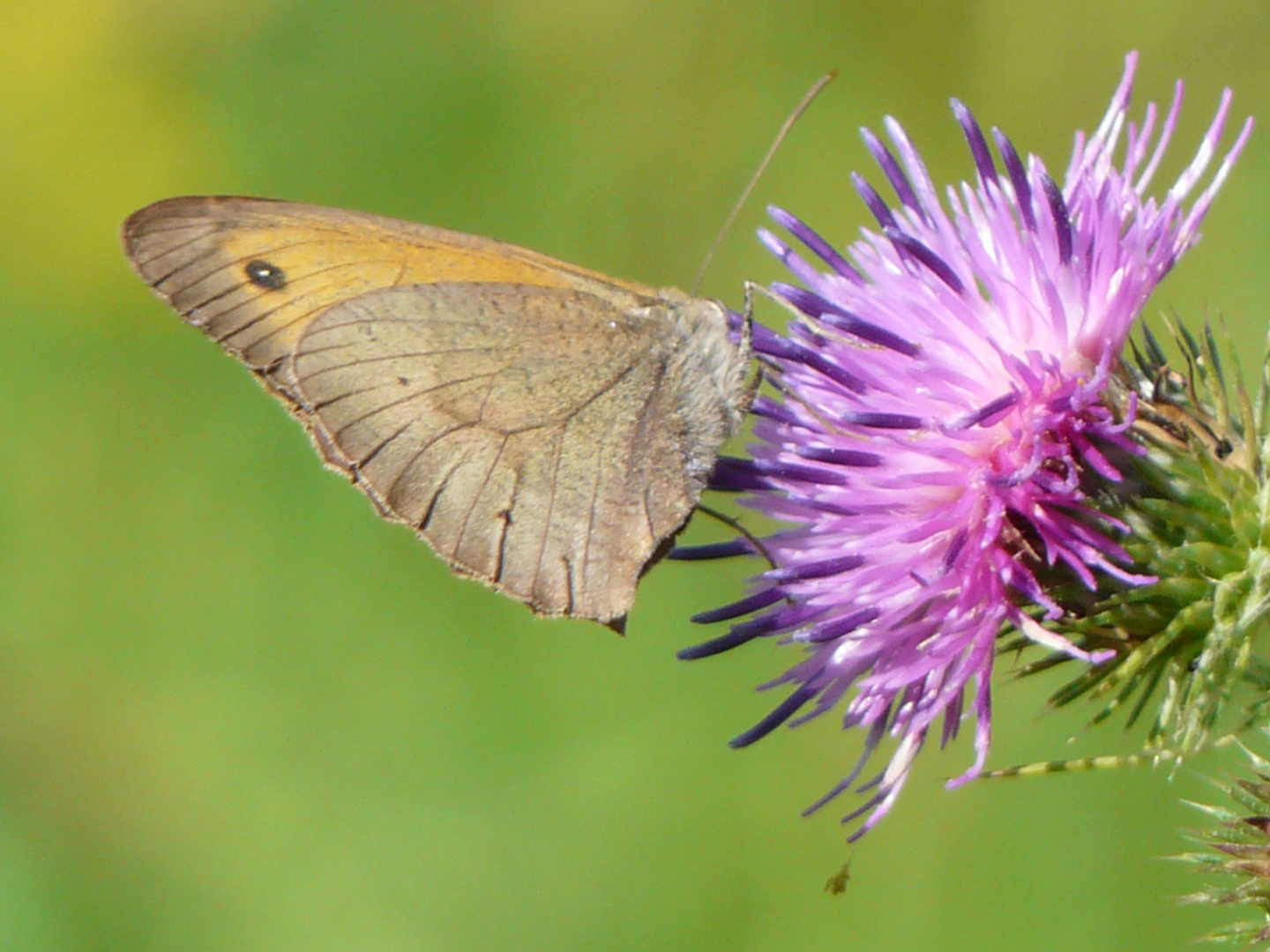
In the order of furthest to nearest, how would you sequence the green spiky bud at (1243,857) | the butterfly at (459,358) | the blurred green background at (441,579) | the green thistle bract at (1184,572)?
the blurred green background at (441,579)
the butterfly at (459,358)
the green thistle bract at (1184,572)
the green spiky bud at (1243,857)

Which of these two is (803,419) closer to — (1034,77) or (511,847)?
(511,847)

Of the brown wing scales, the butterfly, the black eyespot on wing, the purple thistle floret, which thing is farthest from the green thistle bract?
the black eyespot on wing

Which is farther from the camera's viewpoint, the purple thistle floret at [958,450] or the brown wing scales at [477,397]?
the brown wing scales at [477,397]

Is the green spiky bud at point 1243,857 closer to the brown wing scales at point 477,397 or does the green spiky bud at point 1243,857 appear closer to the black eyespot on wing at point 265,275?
the brown wing scales at point 477,397

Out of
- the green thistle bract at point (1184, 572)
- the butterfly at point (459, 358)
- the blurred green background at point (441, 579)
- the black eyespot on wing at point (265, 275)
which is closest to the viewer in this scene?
the green thistle bract at point (1184, 572)

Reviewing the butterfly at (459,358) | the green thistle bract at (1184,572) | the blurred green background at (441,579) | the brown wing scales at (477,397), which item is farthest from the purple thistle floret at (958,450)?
the blurred green background at (441,579)

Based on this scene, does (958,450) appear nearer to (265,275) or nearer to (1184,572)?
(1184,572)

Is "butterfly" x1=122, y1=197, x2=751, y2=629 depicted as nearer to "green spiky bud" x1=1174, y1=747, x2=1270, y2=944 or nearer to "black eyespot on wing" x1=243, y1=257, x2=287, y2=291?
"black eyespot on wing" x1=243, y1=257, x2=287, y2=291

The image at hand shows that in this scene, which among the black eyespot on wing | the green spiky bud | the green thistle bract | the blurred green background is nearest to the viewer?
the green spiky bud
